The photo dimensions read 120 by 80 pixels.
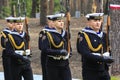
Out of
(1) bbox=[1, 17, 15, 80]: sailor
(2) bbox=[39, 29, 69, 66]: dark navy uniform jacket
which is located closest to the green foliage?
(1) bbox=[1, 17, 15, 80]: sailor

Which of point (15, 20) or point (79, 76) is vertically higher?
point (15, 20)

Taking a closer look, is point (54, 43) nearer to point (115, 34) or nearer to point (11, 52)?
point (11, 52)

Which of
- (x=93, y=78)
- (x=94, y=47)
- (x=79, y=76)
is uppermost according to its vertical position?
(x=94, y=47)

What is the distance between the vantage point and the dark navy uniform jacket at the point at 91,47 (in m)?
7.64

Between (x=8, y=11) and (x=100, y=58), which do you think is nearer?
(x=100, y=58)

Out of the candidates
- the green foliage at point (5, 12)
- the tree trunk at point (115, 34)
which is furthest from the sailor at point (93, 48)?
the green foliage at point (5, 12)

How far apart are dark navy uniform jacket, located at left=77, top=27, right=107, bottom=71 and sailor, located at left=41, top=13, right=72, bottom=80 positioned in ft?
3.02

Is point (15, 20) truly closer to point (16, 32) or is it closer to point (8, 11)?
point (16, 32)

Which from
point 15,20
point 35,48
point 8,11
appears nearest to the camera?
point 15,20

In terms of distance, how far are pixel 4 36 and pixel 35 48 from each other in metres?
9.36

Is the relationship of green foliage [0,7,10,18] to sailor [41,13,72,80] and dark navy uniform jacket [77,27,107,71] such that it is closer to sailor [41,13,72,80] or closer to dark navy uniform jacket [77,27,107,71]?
sailor [41,13,72,80]

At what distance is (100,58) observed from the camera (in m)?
7.50

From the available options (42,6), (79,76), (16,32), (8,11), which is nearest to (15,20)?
(16,32)

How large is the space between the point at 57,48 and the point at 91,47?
3.83 ft
